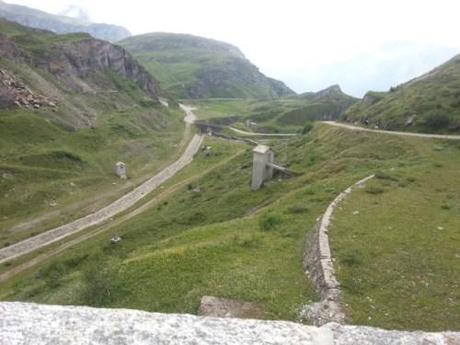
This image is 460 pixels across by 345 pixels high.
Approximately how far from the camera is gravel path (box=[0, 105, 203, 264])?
51406mm

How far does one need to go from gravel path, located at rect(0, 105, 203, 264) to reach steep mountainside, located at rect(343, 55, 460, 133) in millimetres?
37337

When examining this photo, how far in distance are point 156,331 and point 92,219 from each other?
58702 millimetres

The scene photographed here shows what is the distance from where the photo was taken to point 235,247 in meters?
25.1

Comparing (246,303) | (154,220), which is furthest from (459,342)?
(154,220)

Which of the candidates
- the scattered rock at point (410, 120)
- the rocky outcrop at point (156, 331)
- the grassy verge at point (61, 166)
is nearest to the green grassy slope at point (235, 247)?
the scattered rock at point (410, 120)

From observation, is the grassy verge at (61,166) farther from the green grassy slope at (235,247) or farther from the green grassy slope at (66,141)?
the green grassy slope at (235,247)

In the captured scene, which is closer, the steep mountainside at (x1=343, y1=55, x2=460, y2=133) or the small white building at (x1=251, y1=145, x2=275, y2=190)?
A: the small white building at (x1=251, y1=145, x2=275, y2=190)

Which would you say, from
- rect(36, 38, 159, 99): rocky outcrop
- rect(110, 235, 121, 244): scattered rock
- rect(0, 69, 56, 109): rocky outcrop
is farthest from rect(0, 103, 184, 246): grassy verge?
rect(36, 38, 159, 99): rocky outcrop

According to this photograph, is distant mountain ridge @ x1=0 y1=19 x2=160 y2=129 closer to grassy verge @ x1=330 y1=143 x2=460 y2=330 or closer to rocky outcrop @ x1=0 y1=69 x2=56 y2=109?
rocky outcrop @ x1=0 y1=69 x2=56 y2=109

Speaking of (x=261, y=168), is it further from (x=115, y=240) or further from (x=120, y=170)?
(x=120, y=170)

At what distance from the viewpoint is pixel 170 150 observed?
4373 inches

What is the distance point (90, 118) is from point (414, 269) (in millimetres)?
99382

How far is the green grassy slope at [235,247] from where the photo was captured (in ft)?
63.4

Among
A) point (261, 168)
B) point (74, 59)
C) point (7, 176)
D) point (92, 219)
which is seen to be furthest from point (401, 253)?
point (74, 59)
